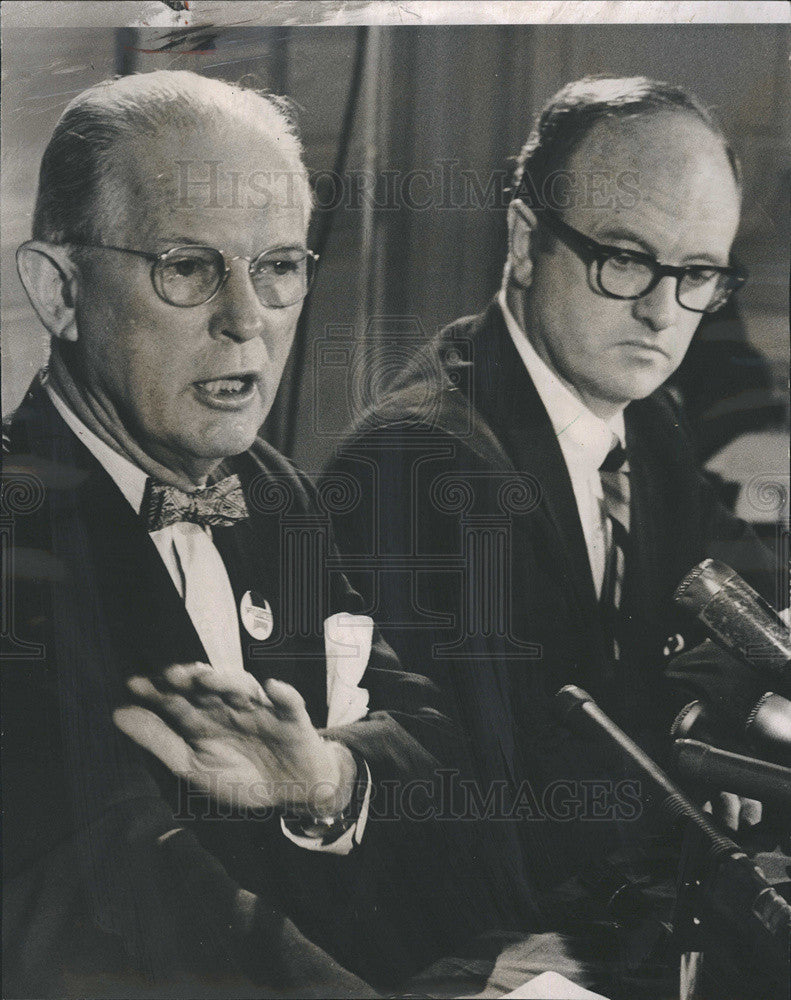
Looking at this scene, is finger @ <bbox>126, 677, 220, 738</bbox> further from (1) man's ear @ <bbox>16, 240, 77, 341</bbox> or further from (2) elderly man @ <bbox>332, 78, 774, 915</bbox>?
(1) man's ear @ <bbox>16, 240, 77, 341</bbox>

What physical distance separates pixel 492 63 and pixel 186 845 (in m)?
1.84

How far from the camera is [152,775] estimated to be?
6.70 ft

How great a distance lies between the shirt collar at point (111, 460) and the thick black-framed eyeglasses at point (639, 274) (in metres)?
1.05

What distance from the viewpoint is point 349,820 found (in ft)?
6.77

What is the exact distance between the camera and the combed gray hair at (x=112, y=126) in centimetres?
199

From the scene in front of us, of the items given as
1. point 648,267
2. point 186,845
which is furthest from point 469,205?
point 186,845

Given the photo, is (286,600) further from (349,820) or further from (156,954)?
(156,954)

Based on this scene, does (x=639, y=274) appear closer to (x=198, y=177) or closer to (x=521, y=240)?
(x=521, y=240)

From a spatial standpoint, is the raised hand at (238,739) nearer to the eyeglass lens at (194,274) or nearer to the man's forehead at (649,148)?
the eyeglass lens at (194,274)

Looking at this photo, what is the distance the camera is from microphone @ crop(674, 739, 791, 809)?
6.84 feet

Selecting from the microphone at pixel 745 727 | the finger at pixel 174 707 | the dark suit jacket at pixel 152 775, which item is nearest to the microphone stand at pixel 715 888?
the microphone at pixel 745 727

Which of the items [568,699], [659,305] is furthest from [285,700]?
[659,305]

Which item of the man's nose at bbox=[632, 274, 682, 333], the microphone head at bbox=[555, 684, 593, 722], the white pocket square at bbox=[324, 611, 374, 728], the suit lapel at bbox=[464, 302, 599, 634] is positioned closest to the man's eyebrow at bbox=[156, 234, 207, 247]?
the suit lapel at bbox=[464, 302, 599, 634]

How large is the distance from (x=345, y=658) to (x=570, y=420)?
733mm
